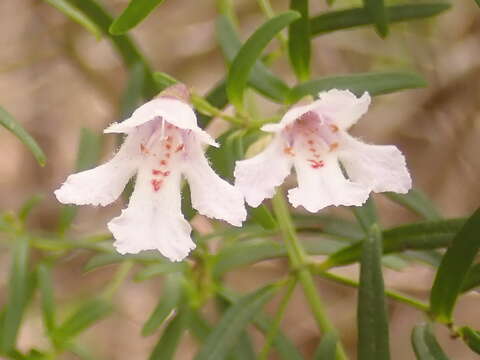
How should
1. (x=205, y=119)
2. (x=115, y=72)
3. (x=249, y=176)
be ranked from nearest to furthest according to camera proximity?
(x=249, y=176), (x=205, y=119), (x=115, y=72)

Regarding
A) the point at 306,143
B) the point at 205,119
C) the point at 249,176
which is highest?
the point at 205,119

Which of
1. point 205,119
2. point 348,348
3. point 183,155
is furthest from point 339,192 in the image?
point 348,348

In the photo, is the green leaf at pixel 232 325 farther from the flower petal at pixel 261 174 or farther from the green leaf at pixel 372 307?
the flower petal at pixel 261 174

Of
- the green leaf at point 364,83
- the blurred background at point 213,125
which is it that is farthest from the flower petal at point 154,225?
the blurred background at point 213,125

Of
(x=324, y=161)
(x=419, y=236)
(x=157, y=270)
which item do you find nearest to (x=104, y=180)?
(x=324, y=161)

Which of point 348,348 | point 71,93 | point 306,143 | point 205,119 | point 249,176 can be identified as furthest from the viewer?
point 71,93

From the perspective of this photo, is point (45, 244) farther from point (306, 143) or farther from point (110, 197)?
point (306, 143)

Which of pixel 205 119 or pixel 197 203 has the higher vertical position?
pixel 205 119
